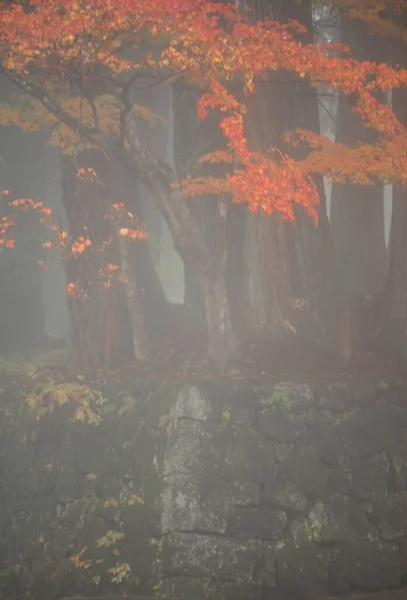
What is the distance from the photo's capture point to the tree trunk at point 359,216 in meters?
7.57

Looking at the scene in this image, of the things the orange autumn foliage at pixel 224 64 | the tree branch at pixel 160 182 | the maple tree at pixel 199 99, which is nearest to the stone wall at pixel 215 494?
the maple tree at pixel 199 99

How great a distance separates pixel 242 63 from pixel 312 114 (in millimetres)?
1581

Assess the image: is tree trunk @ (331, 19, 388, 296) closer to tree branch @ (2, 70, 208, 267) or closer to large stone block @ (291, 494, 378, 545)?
tree branch @ (2, 70, 208, 267)

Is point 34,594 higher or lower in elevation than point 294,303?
lower

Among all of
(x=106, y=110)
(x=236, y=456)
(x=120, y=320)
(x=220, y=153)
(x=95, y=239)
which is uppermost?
(x=106, y=110)

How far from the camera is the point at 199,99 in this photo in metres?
6.18

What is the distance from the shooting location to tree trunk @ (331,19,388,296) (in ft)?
24.8

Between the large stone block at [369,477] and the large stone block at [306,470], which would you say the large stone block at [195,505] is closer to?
the large stone block at [306,470]

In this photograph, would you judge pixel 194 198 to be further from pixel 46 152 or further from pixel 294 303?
pixel 46 152

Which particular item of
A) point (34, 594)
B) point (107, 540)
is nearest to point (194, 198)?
point (107, 540)

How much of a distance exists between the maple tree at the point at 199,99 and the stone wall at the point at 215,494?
974 millimetres

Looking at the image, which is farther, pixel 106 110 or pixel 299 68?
pixel 106 110

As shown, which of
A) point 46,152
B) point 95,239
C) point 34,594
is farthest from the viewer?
point 46,152

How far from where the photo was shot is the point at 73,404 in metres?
5.96
